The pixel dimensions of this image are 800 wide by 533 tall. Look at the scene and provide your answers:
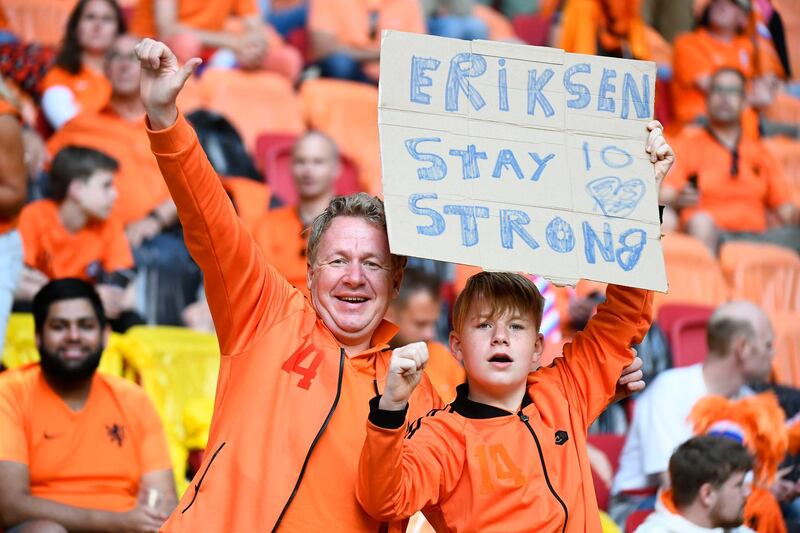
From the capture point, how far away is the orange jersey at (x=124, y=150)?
20.5 ft

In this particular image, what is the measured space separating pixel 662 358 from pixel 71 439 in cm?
288

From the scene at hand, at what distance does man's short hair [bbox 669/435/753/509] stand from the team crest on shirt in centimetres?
187

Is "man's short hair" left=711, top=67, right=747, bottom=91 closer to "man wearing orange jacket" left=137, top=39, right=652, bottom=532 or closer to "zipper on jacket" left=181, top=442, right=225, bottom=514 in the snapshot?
"man wearing orange jacket" left=137, top=39, right=652, bottom=532

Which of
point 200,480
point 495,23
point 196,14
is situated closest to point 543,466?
point 200,480

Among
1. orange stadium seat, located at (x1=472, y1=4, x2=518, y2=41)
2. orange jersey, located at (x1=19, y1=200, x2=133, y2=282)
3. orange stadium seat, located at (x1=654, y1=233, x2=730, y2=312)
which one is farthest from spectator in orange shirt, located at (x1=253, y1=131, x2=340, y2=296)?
orange stadium seat, located at (x1=472, y1=4, x2=518, y2=41)

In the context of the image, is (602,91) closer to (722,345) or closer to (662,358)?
(722,345)

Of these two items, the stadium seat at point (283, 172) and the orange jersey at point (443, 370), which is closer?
the orange jersey at point (443, 370)

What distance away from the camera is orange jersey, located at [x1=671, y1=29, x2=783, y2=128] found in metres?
8.57

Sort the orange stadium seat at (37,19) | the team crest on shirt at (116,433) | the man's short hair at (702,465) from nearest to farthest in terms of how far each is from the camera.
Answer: the man's short hair at (702,465) → the team crest on shirt at (116,433) → the orange stadium seat at (37,19)

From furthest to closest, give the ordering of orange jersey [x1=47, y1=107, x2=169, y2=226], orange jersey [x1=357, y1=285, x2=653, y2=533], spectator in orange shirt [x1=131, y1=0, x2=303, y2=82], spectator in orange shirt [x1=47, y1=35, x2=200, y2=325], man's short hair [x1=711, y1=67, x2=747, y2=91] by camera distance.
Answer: man's short hair [x1=711, y1=67, x2=747, y2=91]
spectator in orange shirt [x1=131, y1=0, x2=303, y2=82]
orange jersey [x1=47, y1=107, x2=169, y2=226]
spectator in orange shirt [x1=47, y1=35, x2=200, y2=325]
orange jersey [x1=357, y1=285, x2=653, y2=533]

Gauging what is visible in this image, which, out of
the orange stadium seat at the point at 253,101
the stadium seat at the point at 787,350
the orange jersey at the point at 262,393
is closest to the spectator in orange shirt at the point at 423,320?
the orange stadium seat at the point at 253,101

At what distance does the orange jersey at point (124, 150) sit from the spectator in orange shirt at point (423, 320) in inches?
55.8

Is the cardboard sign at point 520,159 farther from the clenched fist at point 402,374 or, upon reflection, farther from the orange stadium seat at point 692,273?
the orange stadium seat at point 692,273

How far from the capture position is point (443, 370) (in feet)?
17.5
